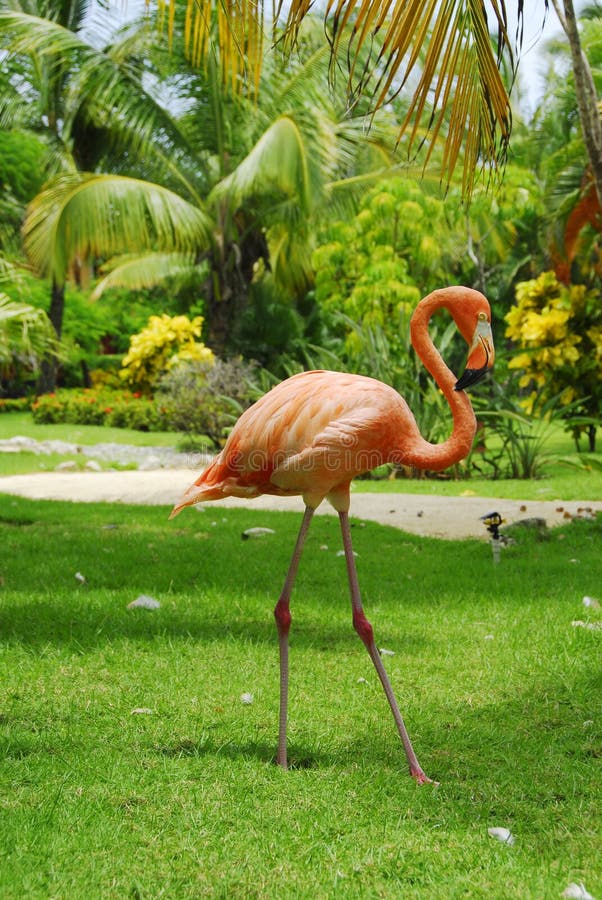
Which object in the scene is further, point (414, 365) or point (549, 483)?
point (414, 365)

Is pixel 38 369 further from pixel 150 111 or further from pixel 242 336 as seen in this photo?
pixel 150 111

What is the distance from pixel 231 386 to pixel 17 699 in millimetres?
12981

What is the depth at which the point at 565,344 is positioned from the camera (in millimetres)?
13273

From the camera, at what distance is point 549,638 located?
15.8 ft

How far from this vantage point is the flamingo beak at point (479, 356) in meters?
3.47

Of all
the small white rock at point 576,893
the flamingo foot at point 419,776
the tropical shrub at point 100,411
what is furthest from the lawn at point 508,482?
the small white rock at point 576,893

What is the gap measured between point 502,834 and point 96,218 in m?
16.3

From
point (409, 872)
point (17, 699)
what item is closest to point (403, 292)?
point (17, 699)

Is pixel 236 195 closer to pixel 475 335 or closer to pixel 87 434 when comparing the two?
pixel 87 434

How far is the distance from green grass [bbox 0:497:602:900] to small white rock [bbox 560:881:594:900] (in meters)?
0.03

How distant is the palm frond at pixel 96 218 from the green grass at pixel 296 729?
1194cm

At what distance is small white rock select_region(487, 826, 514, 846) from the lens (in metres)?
2.79

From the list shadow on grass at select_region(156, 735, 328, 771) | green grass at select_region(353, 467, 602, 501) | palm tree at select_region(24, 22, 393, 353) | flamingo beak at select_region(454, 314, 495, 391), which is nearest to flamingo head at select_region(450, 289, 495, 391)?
flamingo beak at select_region(454, 314, 495, 391)

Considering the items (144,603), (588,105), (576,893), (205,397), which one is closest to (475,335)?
(576,893)
